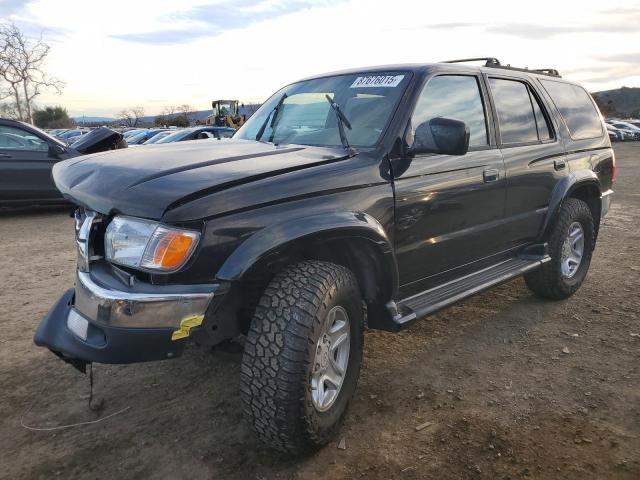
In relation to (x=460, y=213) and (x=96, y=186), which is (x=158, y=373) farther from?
(x=460, y=213)

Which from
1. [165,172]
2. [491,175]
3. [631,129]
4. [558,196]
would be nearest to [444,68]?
[491,175]

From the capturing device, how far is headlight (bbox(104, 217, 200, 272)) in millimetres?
2170

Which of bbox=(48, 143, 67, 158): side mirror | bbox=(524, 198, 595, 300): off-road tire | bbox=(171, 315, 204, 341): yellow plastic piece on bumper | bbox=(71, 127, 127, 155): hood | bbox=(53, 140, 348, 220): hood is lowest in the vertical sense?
bbox=(524, 198, 595, 300): off-road tire

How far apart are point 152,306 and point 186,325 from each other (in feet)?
0.51

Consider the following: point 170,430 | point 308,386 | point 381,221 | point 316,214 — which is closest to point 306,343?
Answer: point 308,386

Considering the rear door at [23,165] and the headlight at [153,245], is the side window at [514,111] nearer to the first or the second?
the headlight at [153,245]

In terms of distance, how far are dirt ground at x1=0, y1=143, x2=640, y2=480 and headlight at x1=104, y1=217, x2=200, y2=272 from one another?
100 cm

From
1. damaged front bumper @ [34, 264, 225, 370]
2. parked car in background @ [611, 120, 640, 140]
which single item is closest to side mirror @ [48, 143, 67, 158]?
damaged front bumper @ [34, 264, 225, 370]

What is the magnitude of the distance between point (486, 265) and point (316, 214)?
1847 mm

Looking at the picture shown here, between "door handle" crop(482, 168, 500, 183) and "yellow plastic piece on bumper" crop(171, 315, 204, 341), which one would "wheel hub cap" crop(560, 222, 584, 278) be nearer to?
"door handle" crop(482, 168, 500, 183)

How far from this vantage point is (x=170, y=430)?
9.10 ft

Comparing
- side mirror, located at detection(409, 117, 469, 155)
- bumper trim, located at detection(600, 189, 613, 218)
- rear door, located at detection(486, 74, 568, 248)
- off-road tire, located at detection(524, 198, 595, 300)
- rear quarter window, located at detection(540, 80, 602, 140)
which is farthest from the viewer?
bumper trim, located at detection(600, 189, 613, 218)

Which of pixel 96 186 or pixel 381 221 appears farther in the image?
pixel 381 221

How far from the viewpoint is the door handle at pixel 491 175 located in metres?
3.53
